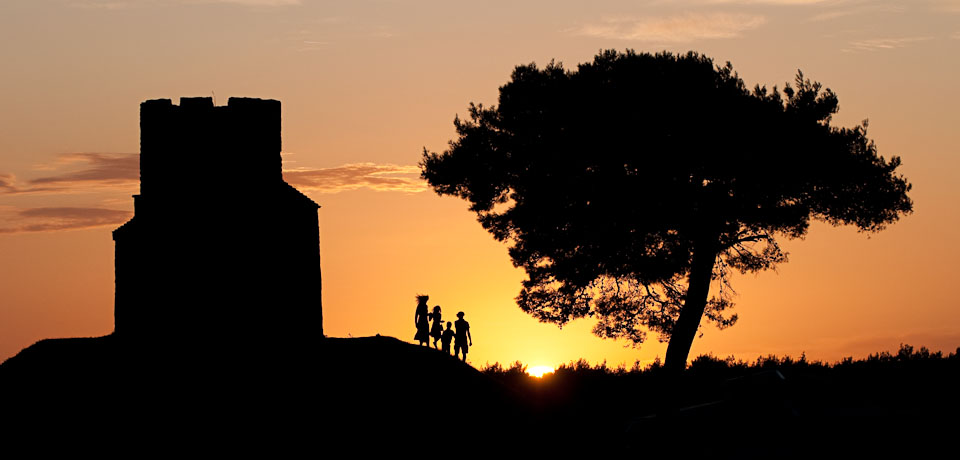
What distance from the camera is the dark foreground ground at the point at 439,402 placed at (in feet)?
60.1

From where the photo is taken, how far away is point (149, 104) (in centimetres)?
3675

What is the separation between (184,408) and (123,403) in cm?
188

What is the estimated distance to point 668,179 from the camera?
1289 inches

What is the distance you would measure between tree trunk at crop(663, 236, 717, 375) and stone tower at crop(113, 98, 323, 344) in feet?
39.0

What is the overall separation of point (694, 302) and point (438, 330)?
802 cm

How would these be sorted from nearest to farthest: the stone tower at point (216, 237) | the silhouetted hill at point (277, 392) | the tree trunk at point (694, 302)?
the silhouetted hill at point (277, 392), the tree trunk at point (694, 302), the stone tower at point (216, 237)

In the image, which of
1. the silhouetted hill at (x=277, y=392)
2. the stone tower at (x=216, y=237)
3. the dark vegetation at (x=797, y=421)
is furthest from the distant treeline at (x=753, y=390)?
the stone tower at (x=216, y=237)

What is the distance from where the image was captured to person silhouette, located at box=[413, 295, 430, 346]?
33.3m

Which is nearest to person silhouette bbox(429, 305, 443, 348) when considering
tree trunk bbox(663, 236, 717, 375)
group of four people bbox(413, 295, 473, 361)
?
group of four people bbox(413, 295, 473, 361)

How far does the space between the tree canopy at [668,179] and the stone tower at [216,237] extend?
7.97 meters

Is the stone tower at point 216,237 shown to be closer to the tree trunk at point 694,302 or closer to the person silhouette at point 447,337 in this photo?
the person silhouette at point 447,337

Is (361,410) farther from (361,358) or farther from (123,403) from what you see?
(123,403)

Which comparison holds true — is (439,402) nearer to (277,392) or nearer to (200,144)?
(277,392)

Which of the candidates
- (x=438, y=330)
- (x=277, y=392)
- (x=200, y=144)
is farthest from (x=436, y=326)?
(x=200, y=144)
